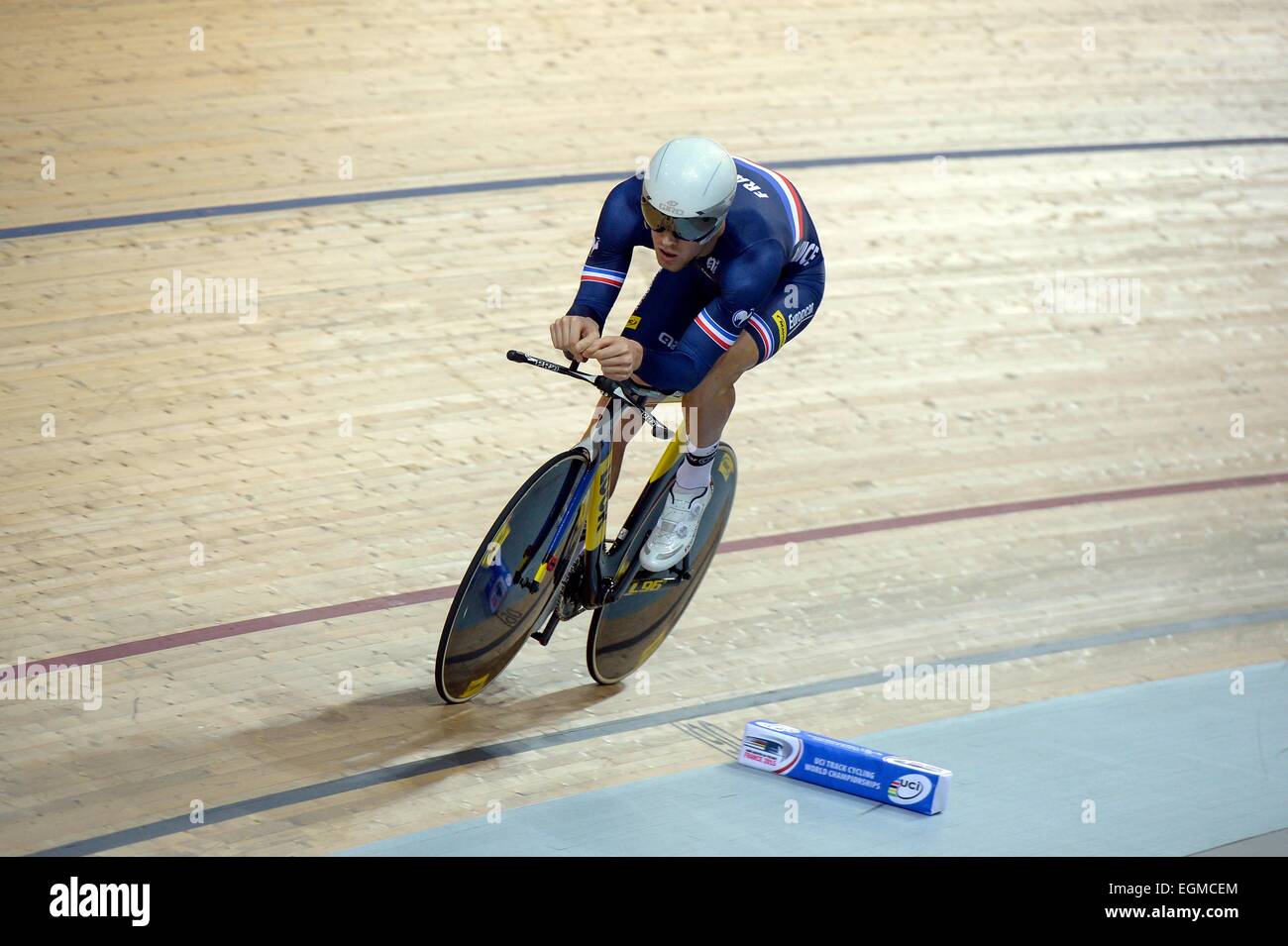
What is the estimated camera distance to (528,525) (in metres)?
3.05

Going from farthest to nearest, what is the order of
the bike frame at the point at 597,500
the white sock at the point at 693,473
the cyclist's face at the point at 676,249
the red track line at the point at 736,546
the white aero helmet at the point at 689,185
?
the red track line at the point at 736,546 → the white sock at the point at 693,473 → the bike frame at the point at 597,500 → the cyclist's face at the point at 676,249 → the white aero helmet at the point at 689,185

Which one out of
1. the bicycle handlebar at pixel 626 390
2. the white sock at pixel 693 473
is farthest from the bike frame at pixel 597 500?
the white sock at pixel 693 473

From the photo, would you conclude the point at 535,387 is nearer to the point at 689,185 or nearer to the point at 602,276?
the point at 602,276

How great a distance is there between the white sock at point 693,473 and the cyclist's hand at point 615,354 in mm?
409

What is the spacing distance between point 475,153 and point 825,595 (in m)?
2.90

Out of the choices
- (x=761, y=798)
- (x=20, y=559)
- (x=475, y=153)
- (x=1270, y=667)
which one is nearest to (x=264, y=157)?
(x=475, y=153)

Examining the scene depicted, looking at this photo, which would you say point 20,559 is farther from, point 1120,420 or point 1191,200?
point 1191,200

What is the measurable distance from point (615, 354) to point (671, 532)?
629 mm

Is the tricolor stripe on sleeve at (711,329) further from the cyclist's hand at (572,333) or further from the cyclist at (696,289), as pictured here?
the cyclist's hand at (572,333)

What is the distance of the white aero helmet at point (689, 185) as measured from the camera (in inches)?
111

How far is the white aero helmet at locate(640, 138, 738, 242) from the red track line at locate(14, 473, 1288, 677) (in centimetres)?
137

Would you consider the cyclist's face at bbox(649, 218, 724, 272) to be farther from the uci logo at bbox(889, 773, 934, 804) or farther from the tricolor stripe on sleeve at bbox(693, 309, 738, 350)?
the uci logo at bbox(889, 773, 934, 804)

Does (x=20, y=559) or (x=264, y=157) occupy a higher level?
(x=264, y=157)
